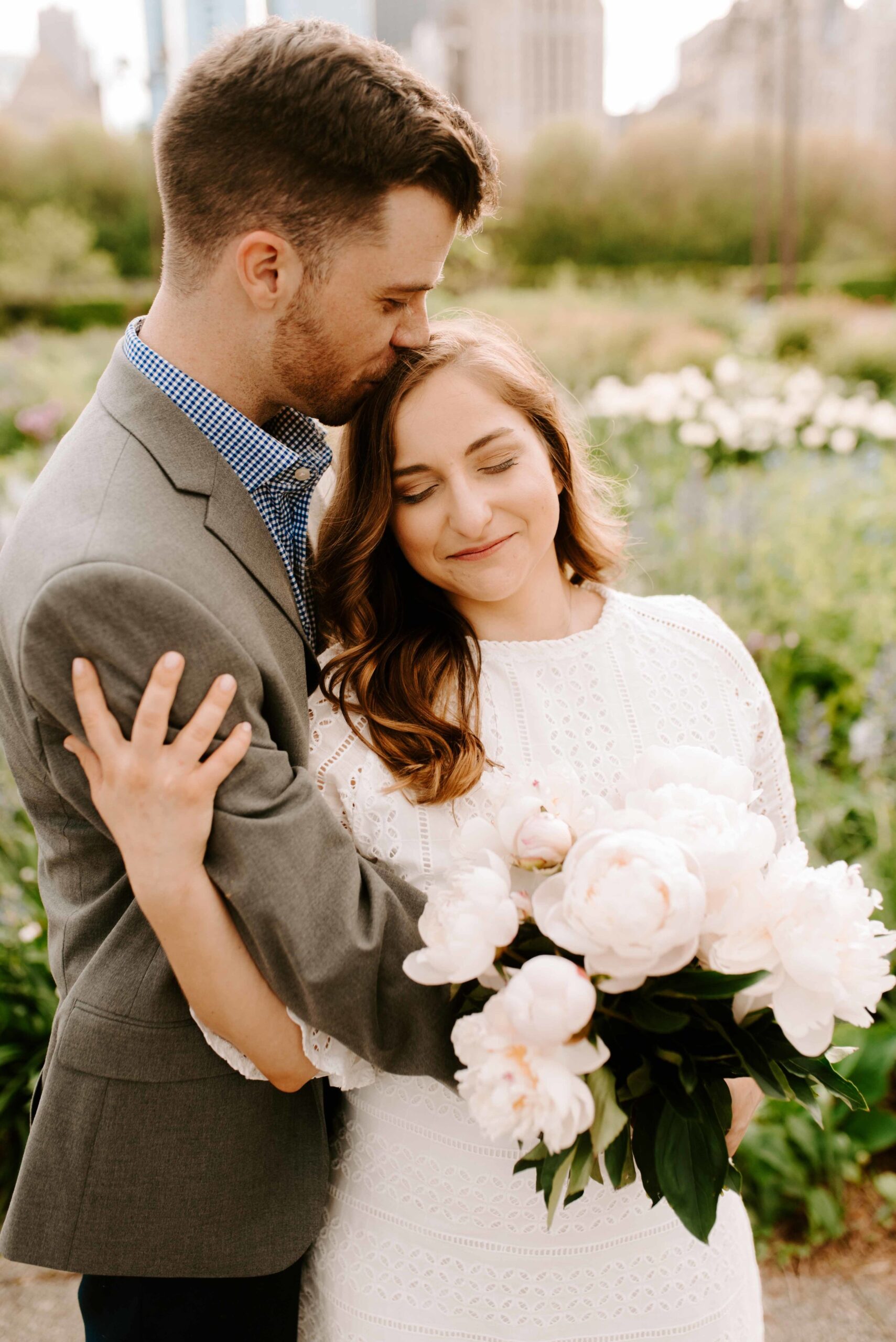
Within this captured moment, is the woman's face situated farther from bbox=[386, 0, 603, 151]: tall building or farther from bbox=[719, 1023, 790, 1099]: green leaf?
bbox=[386, 0, 603, 151]: tall building

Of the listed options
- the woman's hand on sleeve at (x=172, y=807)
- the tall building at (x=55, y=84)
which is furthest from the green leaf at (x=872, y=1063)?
the tall building at (x=55, y=84)

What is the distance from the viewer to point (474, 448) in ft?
6.27

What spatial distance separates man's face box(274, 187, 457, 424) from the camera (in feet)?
5.46

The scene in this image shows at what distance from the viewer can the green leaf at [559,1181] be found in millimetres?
1244

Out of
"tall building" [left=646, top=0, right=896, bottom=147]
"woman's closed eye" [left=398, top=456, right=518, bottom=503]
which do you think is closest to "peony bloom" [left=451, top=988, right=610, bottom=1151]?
"woman's closed eye" [left=398, top=456, right=518, bottom=503]

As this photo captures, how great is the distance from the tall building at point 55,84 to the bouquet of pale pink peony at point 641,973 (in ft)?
105

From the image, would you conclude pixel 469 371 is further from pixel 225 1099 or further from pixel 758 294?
pixel 758 294

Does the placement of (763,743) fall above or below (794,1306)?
above

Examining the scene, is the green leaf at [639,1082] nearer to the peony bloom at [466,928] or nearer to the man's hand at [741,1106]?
the peony bloom at [466,928]

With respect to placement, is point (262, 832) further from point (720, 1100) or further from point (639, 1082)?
point (720, 1100)

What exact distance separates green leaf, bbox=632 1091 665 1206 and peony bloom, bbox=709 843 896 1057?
200 millimetres

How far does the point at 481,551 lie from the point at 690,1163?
107 cm

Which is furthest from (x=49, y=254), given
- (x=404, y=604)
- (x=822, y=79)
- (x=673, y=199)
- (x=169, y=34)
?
(x=822, y=79)

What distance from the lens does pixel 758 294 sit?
64.8ft
